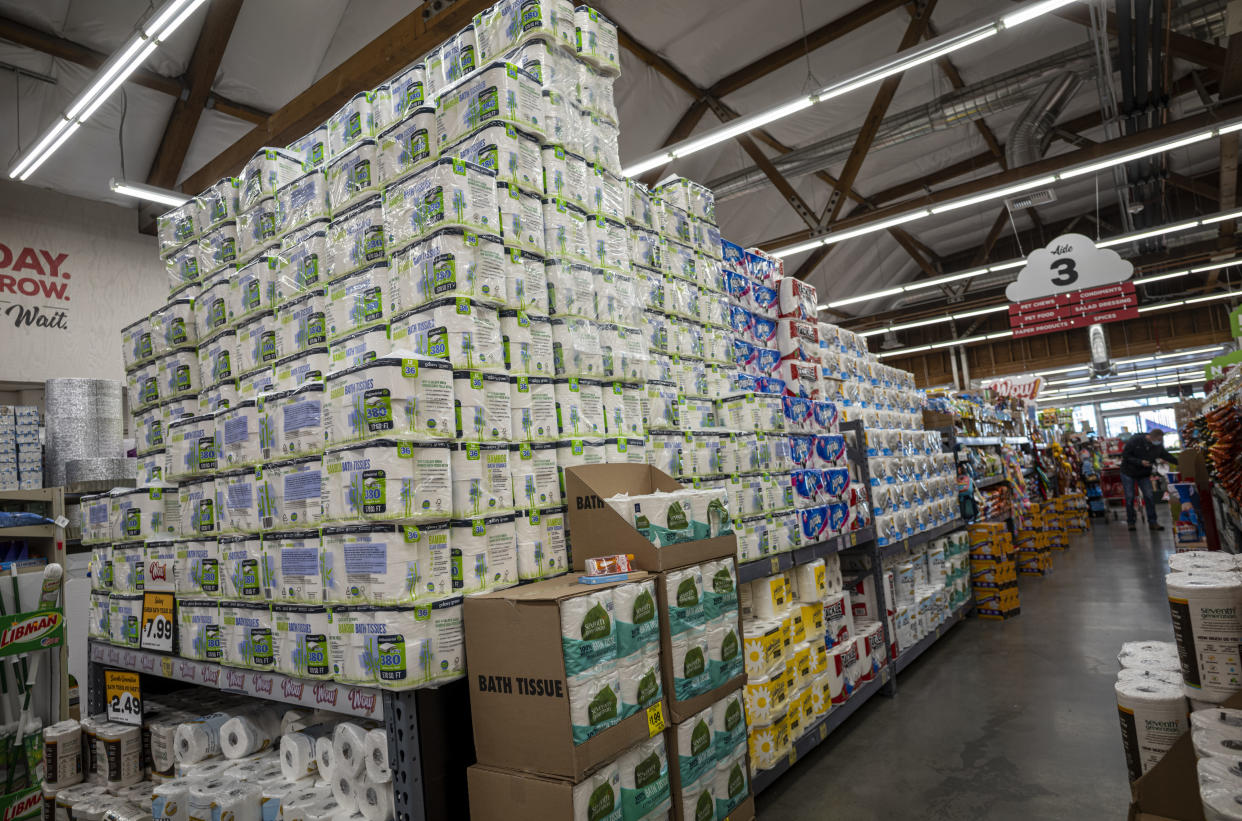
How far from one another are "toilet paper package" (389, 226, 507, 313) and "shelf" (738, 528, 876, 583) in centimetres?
178

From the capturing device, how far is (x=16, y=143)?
20.2 ft

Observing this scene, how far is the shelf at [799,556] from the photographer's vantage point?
11.1ft

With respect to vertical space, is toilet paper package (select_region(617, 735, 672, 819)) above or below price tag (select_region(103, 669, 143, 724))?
below

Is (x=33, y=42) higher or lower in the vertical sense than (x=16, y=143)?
higher

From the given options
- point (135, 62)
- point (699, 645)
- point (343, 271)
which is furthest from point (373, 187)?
point (135, 62)

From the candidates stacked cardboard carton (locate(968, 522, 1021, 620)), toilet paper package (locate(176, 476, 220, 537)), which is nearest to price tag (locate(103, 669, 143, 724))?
toilet paper package (locate(176, 476, 220, 537))

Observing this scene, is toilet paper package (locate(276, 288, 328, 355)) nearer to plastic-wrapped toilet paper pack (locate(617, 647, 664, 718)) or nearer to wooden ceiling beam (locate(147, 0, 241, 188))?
plastic-wrapped toilet paper pack (locate(617, 647, 664, 718))

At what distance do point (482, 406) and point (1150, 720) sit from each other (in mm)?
2325

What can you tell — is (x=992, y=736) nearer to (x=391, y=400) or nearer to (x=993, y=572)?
(x=993, y=572)

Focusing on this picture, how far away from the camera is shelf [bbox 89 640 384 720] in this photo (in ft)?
6.75

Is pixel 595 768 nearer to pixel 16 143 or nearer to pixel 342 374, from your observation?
pixel 342 374

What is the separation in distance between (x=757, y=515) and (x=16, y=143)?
747cm

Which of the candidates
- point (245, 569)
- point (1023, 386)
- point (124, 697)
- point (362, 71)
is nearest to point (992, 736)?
point (245, 569)

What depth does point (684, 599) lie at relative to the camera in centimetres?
236
